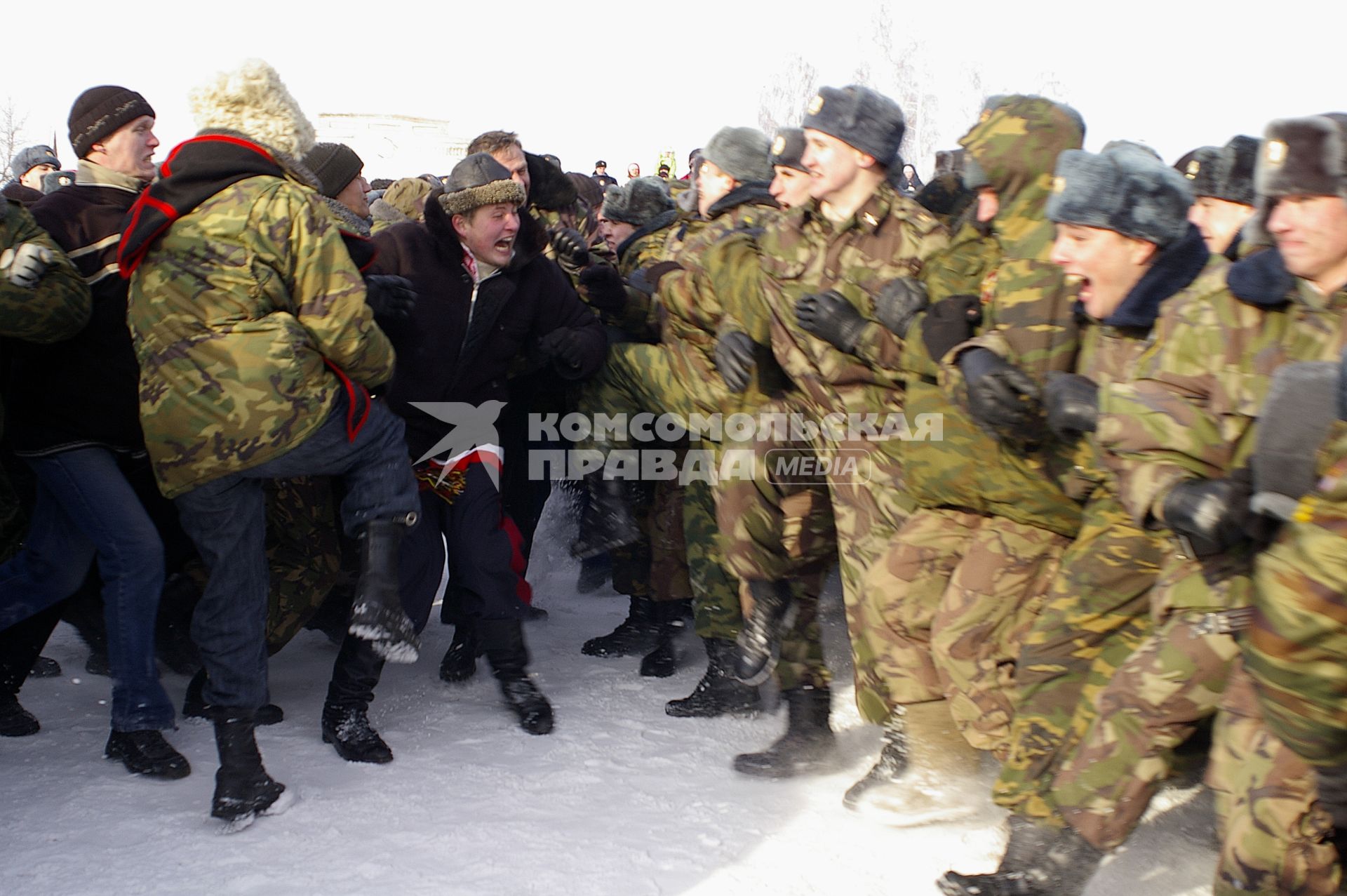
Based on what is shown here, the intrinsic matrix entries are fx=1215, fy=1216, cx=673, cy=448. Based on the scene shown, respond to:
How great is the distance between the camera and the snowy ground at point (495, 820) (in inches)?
132

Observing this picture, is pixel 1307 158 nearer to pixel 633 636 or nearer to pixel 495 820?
pixel 495 820

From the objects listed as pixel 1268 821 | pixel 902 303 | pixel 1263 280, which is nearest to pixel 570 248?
pixel 902 303

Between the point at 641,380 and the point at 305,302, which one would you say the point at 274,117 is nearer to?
the point at 305,302

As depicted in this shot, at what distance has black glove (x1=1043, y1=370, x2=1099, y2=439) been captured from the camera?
306 cm

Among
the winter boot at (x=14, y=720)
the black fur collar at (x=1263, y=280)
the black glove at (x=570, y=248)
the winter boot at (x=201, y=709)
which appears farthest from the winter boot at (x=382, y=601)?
the black fur collar at (x=1263, y=280)

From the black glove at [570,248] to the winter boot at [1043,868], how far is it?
342cm

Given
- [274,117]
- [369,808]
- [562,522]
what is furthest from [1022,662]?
[562,522]

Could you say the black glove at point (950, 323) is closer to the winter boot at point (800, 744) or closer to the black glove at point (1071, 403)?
the black glove at point (1071, 403)

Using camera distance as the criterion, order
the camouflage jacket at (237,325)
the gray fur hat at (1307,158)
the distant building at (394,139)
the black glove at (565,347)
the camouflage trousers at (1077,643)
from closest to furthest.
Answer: the gray fur hat at (1307,158), the camouflage trousers at (1077,643), the camouflage jacket at (237,325), the black glove at (565,347), the distant building at (394,139)

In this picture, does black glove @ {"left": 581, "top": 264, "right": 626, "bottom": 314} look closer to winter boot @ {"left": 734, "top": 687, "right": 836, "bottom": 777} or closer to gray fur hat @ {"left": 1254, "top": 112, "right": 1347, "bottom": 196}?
winter boot @ {"left": 734, "top": 687, "right": 836, "bottom": 777}

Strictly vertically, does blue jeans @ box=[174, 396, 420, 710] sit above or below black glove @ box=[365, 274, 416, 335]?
below

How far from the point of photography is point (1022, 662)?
3.30 m

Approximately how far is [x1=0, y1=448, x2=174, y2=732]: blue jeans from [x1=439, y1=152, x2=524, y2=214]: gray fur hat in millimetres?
1522

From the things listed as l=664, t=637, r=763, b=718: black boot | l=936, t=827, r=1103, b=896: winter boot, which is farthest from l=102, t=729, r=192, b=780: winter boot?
l=936, t=827, r=1103, b=896: winter boot
